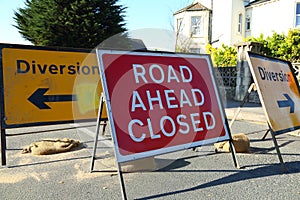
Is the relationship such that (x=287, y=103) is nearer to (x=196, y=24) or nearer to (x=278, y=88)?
(x=278, y=88)

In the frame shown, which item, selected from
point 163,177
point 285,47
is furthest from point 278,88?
point 285,47

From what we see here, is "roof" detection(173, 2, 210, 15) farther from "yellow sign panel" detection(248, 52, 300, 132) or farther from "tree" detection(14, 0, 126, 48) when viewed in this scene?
"yellow sign panel" detection(248, 52, 300, 132)

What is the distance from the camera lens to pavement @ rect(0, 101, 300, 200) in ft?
9.79

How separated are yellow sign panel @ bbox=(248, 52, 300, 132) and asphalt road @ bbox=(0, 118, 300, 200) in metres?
0.61

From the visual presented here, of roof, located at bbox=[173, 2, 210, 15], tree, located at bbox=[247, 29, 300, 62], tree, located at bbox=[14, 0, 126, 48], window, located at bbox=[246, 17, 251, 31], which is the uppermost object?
roof, located at bbox=[173, 2, 210, 15]

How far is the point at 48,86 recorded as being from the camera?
Answer: 4492 mm

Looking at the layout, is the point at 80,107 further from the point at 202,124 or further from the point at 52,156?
the point at 202,124

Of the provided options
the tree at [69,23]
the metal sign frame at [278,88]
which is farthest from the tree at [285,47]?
the metal sign frame at [278,88]

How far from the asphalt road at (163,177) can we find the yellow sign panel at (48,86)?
0.69 metres

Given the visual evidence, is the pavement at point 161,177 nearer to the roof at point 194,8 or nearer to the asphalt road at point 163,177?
the asphalt road at point 163,177

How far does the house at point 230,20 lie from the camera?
19594 mm

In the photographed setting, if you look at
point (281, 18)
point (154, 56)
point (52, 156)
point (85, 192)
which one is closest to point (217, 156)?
point (154, 56)

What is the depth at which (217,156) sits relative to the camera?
14.4ft

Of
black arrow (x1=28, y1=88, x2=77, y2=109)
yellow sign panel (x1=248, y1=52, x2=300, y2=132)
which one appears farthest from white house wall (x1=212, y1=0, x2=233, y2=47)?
black arrow (x1=28, y1=88, x2=77, y2=109)
